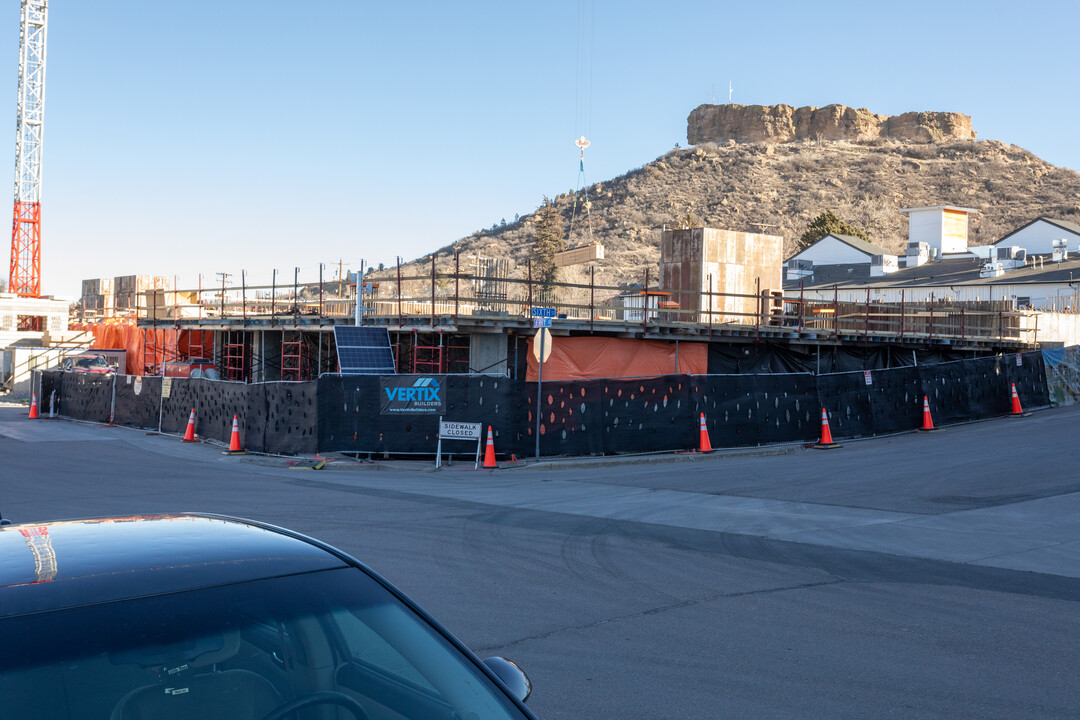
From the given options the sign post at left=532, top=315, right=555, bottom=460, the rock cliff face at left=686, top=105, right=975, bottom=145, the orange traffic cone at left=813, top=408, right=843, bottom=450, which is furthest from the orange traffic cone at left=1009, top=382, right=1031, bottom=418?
the rock cliff face at left=686, top=105, right=975, bottom=145

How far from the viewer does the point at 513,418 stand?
20.6 m

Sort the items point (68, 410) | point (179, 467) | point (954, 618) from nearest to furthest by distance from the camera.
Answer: point (954, 618) < point (179, 467) < point (68, 410)

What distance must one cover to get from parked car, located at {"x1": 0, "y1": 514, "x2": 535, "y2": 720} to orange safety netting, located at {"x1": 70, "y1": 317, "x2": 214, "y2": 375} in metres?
34.6

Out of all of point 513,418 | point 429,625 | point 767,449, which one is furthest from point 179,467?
point 429,625

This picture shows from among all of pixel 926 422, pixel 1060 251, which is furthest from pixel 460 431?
pixel 1060 251

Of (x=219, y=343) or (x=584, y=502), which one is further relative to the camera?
(x=219, y=343)

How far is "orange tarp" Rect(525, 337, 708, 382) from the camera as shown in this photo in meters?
25.0

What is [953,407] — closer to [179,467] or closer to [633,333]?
[633,333]

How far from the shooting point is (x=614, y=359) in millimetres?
25766

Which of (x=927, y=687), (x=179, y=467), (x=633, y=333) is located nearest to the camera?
(x=927, y=687)

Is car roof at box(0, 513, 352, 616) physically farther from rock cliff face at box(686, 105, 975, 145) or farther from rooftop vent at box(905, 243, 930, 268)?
rock cliff face at box(686, 105, 975, 145)

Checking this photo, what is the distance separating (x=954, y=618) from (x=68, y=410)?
29772mm

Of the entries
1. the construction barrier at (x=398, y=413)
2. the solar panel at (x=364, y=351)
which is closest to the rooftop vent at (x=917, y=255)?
the solar panel at (x=364, y=351)

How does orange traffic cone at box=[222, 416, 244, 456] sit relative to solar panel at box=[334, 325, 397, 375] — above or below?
below
